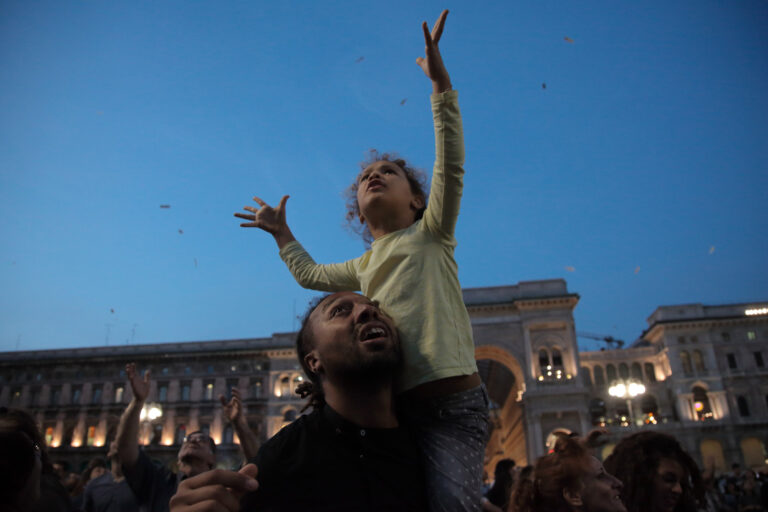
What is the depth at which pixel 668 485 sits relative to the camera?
159 inches

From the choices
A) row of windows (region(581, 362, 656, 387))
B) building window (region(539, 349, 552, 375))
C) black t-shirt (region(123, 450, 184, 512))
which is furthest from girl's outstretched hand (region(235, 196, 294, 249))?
row of windows (region(581, 362, 656, 387))

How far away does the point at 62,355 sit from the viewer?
5253cm

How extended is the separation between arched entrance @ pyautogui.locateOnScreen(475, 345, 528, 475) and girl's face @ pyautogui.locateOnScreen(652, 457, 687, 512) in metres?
30.0

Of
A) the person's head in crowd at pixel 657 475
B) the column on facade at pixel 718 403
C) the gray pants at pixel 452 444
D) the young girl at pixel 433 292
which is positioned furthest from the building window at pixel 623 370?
the gray pants at pixel 452 444

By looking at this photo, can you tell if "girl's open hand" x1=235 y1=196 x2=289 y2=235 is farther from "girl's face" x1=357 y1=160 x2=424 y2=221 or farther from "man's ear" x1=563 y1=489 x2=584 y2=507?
"man's ear" x1=563 y1=489 x2=584 y2=507

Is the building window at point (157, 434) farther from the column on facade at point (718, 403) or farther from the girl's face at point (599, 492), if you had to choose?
the girl's face at point (599, 492)

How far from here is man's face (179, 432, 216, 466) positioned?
15.9 feet

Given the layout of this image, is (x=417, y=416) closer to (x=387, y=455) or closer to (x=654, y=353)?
(x=387, y=455)

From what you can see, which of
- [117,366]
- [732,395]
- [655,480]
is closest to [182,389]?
[117,366]

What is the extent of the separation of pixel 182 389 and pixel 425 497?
5177cm

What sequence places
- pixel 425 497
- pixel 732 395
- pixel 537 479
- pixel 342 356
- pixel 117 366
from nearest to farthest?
1. pixel 425 497
2. pixel 342 356
3. pixel 537 479
4. pixel 732 395
5. pixel 117 366

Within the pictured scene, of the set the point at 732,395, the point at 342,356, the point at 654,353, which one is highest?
the point at 654,353

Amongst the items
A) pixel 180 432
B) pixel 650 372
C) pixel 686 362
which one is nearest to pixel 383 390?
pixel 686 362

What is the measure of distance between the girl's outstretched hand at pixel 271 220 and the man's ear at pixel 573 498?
2.40 m
